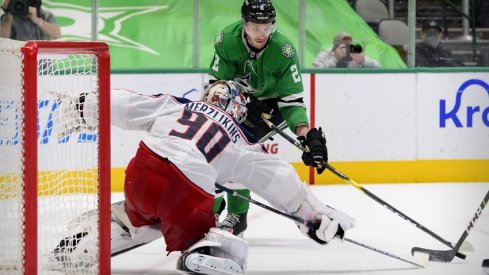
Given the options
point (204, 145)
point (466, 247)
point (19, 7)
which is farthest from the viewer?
point (19, 7)

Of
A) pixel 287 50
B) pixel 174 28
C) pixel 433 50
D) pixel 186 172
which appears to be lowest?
pixel 186 172

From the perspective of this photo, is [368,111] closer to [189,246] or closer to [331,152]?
[331,152]

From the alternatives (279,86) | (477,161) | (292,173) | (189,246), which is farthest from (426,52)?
(189,246)

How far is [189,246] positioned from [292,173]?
511mm

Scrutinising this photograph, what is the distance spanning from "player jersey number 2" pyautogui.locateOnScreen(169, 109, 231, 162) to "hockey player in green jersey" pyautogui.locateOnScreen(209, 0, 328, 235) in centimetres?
85

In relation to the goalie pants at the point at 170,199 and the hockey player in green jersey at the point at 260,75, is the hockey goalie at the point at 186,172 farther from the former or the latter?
the hockey player in green jersey at the point at 260,75

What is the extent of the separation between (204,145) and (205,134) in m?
0.04

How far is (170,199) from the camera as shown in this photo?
3.32 m

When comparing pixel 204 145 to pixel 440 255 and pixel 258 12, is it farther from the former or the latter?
pixel 440 255

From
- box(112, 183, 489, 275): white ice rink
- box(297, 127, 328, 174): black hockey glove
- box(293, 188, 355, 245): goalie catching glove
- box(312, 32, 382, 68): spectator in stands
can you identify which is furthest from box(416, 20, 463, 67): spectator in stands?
box(293, 188, 355, 245): goalie catching glove

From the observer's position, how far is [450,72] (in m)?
6.56

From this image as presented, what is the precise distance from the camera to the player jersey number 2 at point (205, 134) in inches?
133

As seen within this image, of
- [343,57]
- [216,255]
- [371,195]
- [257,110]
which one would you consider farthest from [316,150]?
[343,57]

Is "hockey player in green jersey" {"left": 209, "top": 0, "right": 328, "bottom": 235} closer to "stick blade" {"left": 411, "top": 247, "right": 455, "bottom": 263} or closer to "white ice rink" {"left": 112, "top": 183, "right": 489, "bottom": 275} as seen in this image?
"white ice rink" {"left": 112, "top": 183, "right": 489, "bottom": 275}
